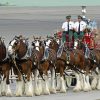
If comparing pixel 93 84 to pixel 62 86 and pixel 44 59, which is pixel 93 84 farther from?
pixel 44 59

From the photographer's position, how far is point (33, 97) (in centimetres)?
2511

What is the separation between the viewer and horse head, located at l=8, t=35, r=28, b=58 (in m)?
24.8

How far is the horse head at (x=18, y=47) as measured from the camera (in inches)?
974

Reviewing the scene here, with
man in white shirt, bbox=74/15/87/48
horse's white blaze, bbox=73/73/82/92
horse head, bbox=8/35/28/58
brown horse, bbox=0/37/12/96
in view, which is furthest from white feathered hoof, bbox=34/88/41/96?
man in white shirt, bbox=74/15/87/48

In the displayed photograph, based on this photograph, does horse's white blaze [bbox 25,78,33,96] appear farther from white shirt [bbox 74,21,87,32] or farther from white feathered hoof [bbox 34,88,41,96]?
white shirt [bbox 74,21,87,32]

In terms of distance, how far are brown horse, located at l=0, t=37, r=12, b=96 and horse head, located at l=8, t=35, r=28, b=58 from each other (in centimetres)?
41

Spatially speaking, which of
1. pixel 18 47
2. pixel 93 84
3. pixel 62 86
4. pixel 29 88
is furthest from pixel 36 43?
pixel 93 84

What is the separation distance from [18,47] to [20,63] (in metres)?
0.70

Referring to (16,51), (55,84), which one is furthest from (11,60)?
(55,84)

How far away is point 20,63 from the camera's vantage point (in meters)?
25.4

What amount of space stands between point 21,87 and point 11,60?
988 millimetres

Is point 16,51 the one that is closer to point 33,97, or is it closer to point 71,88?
point 33,97

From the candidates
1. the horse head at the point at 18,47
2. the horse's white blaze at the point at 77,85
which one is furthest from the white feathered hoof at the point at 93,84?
the horse head at the point at 18,47

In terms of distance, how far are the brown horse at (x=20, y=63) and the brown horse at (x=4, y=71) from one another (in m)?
0.25
